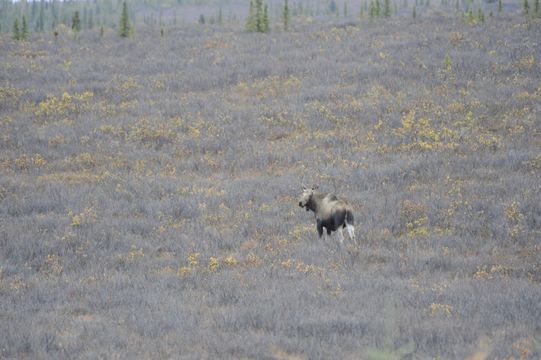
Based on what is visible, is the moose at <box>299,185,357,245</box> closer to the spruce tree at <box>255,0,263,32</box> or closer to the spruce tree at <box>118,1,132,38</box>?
the spruce tree at <box>255,0,263,32</box>

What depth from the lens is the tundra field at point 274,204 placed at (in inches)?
341

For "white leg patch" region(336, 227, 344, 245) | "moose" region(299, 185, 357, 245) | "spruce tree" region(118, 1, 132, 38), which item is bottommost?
"white leg patch" region(336, 227, 344, 245)

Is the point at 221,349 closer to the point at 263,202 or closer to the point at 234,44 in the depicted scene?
the point at 263,202

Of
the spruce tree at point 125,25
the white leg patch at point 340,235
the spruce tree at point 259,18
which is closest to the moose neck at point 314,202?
the white leg patch at point 340,235

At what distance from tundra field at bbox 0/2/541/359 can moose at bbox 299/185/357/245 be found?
0.47 meters

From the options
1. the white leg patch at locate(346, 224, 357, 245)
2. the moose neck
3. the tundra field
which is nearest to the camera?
the tundra field

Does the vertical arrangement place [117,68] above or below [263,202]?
above

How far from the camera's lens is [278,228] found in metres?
14.6

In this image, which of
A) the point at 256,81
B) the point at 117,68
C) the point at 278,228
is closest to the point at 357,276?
the point at 278,228

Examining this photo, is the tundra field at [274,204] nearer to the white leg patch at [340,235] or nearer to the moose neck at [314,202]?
the white leg patch at [340,235]

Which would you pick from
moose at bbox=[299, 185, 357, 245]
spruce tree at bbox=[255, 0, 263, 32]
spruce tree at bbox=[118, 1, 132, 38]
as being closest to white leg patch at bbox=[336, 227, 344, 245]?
moose at bbox=[299, 185, 357, 245]

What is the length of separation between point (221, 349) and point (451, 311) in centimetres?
356

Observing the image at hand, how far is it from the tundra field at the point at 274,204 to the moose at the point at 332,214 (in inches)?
18.7

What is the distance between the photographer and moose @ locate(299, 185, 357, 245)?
1304cm
